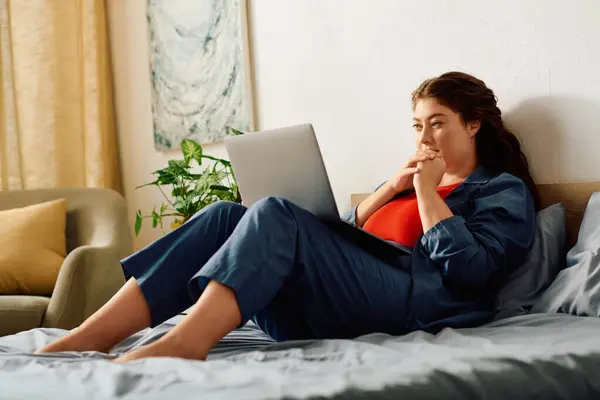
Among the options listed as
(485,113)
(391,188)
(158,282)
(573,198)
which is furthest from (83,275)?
(573,198)

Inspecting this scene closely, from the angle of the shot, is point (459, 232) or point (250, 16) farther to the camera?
point (250, 16)

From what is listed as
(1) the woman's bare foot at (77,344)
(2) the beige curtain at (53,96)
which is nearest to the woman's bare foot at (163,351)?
(1) the woman's bare foot at (77,344)

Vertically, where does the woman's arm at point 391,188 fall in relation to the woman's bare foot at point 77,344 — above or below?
above

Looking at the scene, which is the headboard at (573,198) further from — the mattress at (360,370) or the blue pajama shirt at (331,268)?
the mattress at (360,370)

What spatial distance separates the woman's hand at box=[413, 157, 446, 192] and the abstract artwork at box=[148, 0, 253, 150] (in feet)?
4.57

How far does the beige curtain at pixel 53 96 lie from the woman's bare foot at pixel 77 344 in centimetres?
225

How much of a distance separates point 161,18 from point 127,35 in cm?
30

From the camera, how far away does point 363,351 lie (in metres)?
1.39

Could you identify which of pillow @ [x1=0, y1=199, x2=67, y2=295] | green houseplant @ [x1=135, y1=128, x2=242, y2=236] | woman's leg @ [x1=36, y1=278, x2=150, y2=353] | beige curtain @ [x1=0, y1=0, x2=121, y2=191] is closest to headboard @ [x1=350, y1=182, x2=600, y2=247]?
woman's leg @ [x1=36, y1=278, x2=150, y2=353]

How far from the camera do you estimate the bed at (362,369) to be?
3.48 ft

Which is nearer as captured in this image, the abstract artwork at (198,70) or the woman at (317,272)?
the woman at (317,272)

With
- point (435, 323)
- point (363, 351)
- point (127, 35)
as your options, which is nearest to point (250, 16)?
point (127, 35)

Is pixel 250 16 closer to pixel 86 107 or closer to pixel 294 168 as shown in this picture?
pixel 86 107

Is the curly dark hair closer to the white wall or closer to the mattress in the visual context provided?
the white wall
